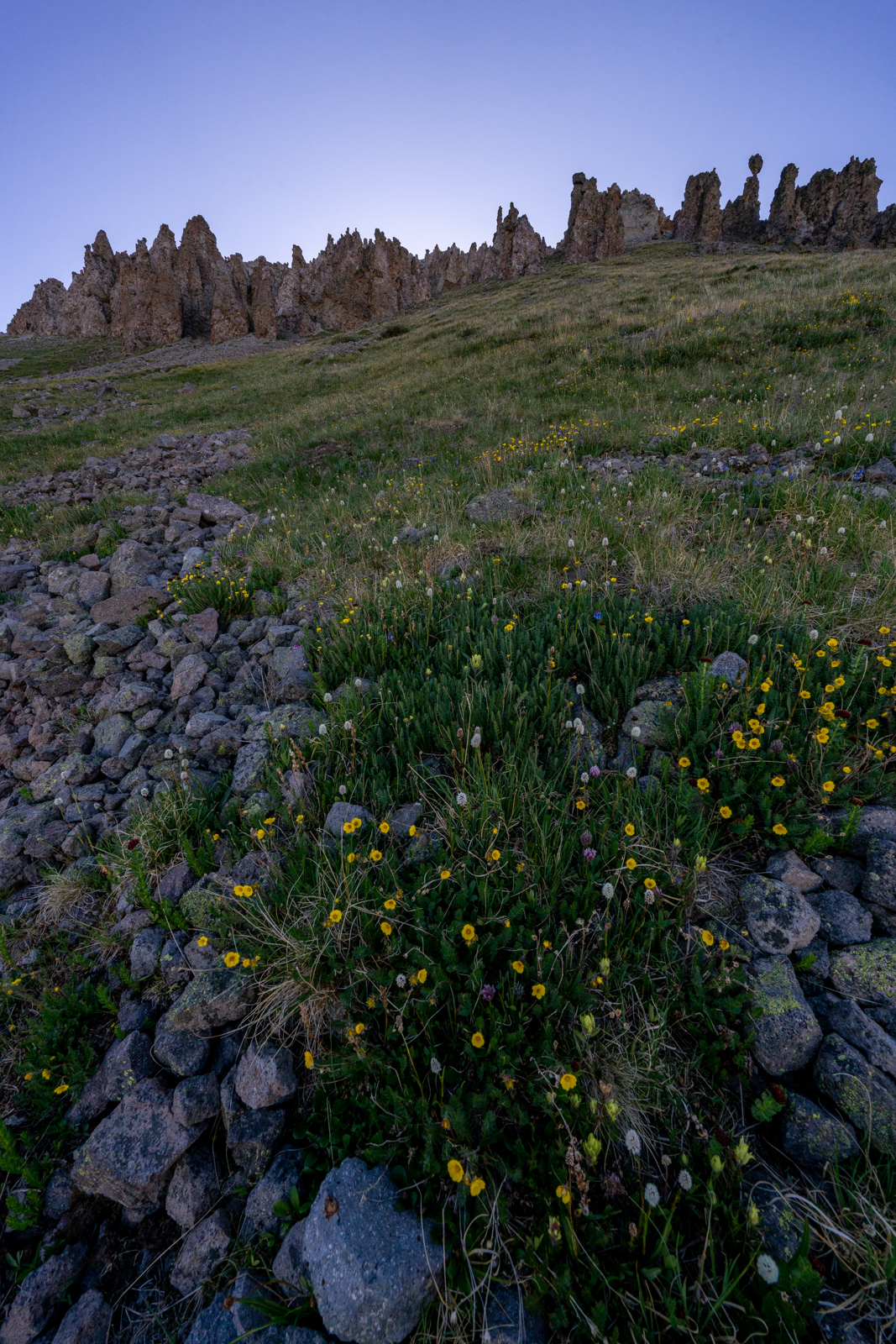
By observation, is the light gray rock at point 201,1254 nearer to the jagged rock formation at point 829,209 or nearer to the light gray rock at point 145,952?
the light gray rock at point 145,952

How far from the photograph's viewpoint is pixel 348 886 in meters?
2.45

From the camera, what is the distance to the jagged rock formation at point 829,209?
72.0 meters

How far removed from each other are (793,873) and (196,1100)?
2601 mm

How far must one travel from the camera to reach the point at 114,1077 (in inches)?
88.4

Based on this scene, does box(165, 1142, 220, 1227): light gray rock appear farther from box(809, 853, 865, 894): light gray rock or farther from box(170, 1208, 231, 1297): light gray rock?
box(809, 853, 865, 894): light gray rock

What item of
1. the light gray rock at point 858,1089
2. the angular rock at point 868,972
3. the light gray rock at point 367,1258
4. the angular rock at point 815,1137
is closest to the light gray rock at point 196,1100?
the light gray rock at point 367,1258

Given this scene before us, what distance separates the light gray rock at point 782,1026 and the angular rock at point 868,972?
18 cm

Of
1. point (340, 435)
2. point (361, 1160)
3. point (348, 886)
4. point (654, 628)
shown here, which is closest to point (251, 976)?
point (348, 886)

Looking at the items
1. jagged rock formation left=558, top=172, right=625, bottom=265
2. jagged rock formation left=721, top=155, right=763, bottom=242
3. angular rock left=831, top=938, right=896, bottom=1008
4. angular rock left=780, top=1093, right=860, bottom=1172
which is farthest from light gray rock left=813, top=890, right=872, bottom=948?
jagged rock formation left=721, top=155, right=763, bottom=242

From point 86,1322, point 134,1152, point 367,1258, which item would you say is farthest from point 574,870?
point 86,1322

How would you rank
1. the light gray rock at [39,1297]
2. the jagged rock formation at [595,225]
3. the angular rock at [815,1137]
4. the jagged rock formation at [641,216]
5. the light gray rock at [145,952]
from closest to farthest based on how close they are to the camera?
the angular rock at [815,1137], the light gray rock at [39,1297], the light gray rock at [145,952], the jagged rock formation at [595,225], the jagged rock formation at [641,216]

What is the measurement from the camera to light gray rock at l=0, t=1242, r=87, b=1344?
72.1 inches

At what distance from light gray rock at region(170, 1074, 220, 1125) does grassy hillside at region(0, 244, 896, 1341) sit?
0.35 m

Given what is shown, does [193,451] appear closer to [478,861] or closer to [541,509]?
[541,509]
